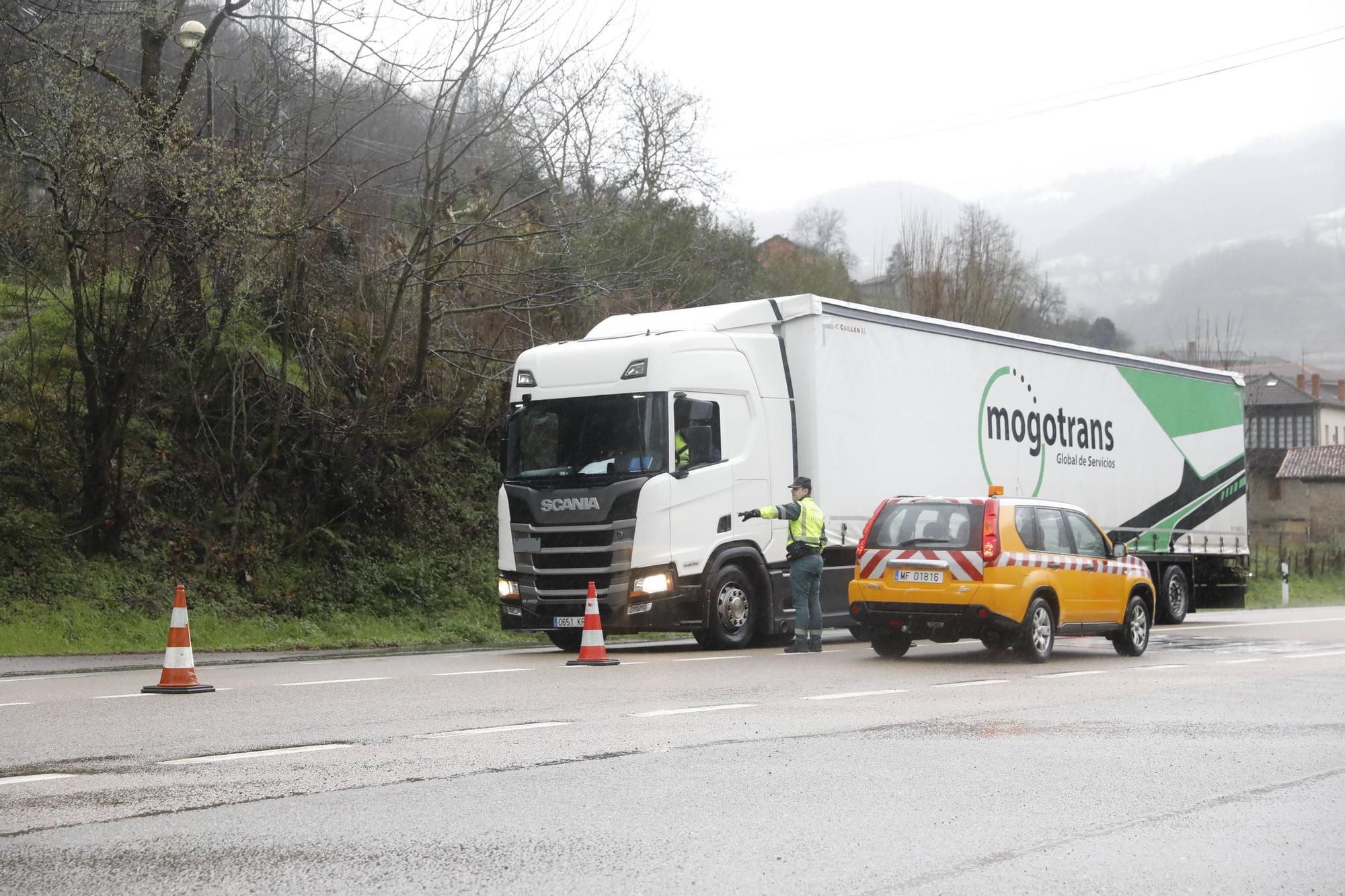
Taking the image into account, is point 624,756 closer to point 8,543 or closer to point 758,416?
point 758,416

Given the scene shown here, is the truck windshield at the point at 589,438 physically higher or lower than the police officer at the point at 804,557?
higher

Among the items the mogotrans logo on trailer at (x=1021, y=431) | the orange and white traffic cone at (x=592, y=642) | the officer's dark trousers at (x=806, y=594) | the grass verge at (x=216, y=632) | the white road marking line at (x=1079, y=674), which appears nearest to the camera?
the white road marking line at (x=1079, y=674)

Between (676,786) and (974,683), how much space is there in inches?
253

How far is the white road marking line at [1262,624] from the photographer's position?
888 inches

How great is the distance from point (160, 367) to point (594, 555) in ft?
25.9

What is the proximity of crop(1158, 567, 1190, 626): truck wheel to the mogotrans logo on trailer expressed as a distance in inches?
108

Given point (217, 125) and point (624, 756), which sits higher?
point (217, 125)

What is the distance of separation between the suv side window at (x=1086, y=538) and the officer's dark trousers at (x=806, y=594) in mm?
2799

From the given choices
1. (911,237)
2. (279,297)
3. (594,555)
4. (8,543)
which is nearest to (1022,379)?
(594,555)

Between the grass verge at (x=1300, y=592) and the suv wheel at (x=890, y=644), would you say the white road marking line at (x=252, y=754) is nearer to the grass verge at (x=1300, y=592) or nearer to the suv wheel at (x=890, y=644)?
the suv wheel at (x=890, y=644)

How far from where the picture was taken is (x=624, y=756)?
8.18 metres

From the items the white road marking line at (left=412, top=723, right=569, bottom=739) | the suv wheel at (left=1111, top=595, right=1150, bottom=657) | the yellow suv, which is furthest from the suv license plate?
the white road marking line at (left=412, top=723, right=569, bottom=739)

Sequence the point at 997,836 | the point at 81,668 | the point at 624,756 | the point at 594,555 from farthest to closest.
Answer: the point at 594,555 → the point at 81,668 → the point at 624,756 → the point at 997,836

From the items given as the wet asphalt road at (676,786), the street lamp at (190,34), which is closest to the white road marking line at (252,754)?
the wet asphalt road at (676,786)
